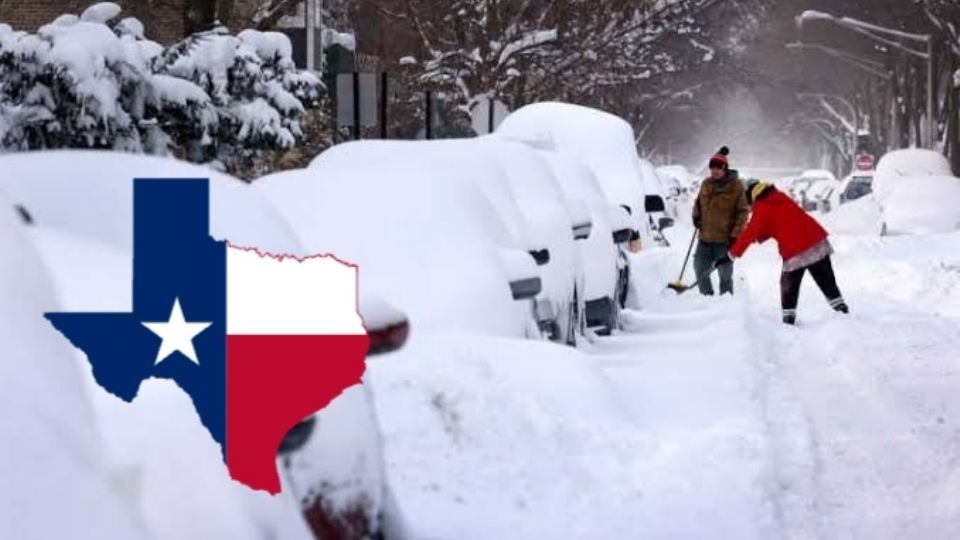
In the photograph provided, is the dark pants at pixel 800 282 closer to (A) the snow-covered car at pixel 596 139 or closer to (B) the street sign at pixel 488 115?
(A) the snow-covered car at pixel 596 139

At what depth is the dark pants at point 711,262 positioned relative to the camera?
18094 millimetres

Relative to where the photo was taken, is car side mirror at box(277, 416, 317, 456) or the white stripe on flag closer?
the white stripe on flag

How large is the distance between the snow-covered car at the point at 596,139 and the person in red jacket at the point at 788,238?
18.7 ft

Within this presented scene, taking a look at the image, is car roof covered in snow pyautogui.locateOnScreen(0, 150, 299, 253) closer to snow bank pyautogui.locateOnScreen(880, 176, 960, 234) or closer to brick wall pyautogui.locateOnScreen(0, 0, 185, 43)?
brick wall pyautogui.locateOnScreen(0, 0, 185, 43)

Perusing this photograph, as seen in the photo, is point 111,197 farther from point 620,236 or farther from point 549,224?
point 620,236

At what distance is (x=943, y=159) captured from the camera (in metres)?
40.8

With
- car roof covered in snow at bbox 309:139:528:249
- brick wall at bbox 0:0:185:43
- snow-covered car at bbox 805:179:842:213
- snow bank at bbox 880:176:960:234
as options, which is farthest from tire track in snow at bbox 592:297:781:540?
snow-covered car at bbox 805:179:842:213

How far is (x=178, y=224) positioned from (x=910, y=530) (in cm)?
493

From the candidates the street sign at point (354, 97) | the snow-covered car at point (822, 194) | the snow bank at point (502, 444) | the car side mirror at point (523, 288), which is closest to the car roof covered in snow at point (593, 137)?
the street sign at point (354, 97)

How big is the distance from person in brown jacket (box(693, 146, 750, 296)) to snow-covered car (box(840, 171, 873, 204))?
98.6 ft

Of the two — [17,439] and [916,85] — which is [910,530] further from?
[916,85]

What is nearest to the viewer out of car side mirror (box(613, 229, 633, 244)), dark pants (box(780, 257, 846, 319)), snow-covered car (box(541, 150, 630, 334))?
snow-covered car (box(541, 150, 630, 334))

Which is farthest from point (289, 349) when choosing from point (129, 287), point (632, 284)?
point (632, 284)

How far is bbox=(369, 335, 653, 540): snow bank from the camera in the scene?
6613mm
